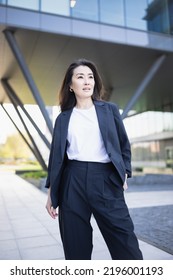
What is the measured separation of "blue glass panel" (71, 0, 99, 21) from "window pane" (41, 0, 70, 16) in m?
0.31

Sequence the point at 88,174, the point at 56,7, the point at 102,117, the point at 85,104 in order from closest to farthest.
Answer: the point at 88,174 < the point at 102,117 < the point at 85,104 < the point at 56,7

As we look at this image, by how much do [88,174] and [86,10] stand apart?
1146 cm

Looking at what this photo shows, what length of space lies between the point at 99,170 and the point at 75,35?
10379mm

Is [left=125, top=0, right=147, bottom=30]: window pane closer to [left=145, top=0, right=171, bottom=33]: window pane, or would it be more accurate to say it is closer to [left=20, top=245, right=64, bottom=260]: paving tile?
[left=145, top=0, right=171, bottom=33]: window pane

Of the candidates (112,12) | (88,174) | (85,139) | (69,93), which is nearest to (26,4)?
(112,12)

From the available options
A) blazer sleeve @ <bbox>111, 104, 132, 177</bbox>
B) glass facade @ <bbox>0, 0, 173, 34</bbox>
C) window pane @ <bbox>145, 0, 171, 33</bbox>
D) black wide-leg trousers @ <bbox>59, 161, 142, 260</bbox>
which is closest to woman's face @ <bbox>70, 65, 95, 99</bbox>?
A: blazer sleeve @ <bbox>111, 104, 132, 177</bbox>

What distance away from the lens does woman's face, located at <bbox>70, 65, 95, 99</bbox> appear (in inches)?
84.0

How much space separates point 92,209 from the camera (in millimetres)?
2020

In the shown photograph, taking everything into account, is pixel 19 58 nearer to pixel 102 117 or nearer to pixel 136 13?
pixel 136 13

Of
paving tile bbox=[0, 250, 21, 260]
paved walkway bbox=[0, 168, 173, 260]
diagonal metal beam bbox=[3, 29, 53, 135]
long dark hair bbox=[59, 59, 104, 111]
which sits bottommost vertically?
paved walkway bbox=[0, 168, 173, 260]

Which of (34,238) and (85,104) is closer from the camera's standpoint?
(85,104)

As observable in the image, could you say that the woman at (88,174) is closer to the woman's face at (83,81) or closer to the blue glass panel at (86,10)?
the woman's face at (83,81)

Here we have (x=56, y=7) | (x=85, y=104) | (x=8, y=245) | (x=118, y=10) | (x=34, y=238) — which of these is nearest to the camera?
(x=85, y=104)
